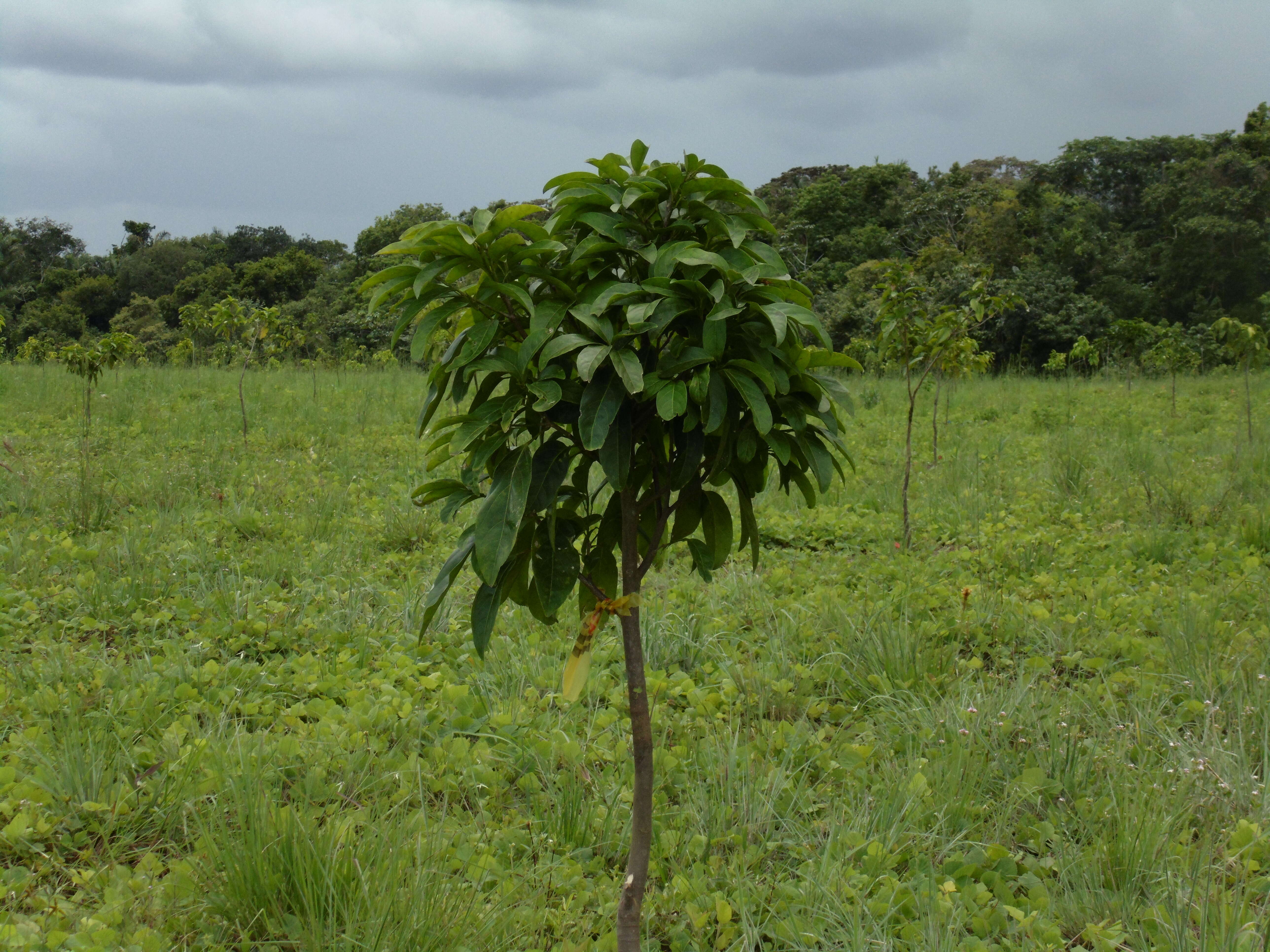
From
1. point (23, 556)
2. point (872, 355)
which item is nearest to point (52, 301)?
point (872, 355)

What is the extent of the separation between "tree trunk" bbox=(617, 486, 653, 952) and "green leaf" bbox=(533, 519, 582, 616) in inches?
4.9

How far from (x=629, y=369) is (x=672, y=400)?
9 cm

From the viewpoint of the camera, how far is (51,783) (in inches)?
94.3

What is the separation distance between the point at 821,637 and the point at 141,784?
272 centimetres

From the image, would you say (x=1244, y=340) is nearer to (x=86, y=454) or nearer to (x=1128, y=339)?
(x=1128, y=339)

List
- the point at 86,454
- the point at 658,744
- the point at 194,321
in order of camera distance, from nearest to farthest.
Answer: the point at 658,744
the point at 86,454
the point at 194,321

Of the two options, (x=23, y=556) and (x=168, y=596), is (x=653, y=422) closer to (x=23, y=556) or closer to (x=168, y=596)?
(x=168, y=596)

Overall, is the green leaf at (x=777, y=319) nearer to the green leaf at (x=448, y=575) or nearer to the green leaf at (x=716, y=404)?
the green leaf at (x=716, y=404)

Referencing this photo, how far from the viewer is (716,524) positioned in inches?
71.6

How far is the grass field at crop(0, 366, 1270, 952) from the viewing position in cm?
200

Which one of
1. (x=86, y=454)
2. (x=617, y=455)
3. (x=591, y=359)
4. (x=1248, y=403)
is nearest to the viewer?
(x=591, y=359)

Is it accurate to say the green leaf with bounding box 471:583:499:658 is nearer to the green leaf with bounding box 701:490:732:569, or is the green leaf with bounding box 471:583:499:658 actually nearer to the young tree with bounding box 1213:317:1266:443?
the green leaf with bounding box 701:490:732:569

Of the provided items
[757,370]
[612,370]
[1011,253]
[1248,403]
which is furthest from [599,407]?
[1011,253]

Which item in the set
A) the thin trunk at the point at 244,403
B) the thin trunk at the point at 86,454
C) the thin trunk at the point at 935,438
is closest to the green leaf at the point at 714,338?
the thin trunk at the point at 86,454
